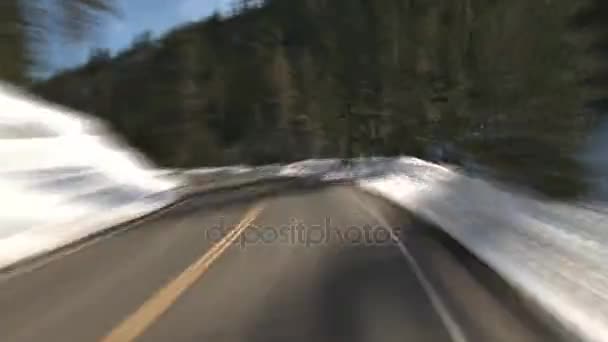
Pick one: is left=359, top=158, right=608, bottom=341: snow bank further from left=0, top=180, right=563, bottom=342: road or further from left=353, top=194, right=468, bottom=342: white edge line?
left=353, top=194, right=468, bottom=342: white edge line

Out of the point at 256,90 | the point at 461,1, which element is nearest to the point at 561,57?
the point at 461,1

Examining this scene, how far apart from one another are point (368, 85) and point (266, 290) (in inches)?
1794

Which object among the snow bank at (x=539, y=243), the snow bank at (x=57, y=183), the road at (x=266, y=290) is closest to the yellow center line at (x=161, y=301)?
the road at (x=266, y=290)

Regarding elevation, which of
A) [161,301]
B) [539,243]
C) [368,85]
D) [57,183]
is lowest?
[539,243]

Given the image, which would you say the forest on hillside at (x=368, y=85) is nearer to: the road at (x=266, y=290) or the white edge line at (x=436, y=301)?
the road at (x=266, y=290)

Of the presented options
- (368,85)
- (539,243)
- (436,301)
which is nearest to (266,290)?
(436,301)

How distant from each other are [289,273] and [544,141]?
59.7 ft

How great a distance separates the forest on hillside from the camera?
2766 centimetres

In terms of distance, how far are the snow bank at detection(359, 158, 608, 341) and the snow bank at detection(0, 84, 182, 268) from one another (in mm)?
6978

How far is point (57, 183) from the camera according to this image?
26078mm

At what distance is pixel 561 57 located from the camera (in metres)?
27.3

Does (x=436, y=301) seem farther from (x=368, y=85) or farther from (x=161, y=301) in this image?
Answer: (x=368, y=85)

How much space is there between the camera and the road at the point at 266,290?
788cm

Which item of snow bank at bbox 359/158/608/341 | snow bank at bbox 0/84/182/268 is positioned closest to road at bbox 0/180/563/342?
snow bank at bbox 359/158/608/341
